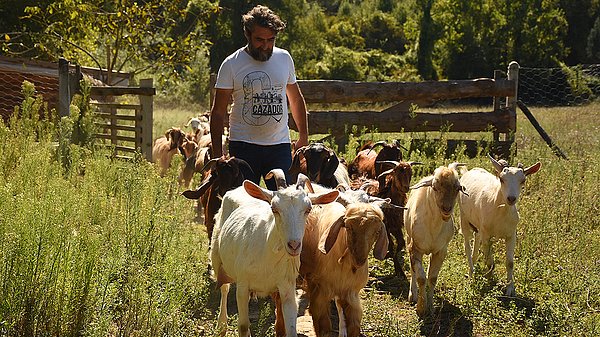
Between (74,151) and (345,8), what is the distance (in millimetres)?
61567

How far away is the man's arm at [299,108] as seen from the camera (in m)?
7.74

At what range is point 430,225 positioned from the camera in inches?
318

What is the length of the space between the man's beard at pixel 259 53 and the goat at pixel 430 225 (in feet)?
6.48

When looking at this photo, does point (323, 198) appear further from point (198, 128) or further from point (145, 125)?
point (198, 128)

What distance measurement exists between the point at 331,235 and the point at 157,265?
1458 mm

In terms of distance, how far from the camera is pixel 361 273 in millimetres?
6441

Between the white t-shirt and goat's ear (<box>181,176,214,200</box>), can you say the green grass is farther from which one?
the white t-shirt

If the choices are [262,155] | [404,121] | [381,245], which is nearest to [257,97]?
[262,155]

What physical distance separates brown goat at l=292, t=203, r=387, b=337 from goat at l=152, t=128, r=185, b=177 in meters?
8.40

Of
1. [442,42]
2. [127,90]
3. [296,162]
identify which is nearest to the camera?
[296,162]

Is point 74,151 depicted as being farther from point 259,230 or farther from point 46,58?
point 46,58

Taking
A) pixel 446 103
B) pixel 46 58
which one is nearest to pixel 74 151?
pixel 46 58

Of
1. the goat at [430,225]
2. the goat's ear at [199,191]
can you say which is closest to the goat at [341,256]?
the goat's ear at [199,191]

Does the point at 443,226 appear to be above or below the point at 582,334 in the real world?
above
